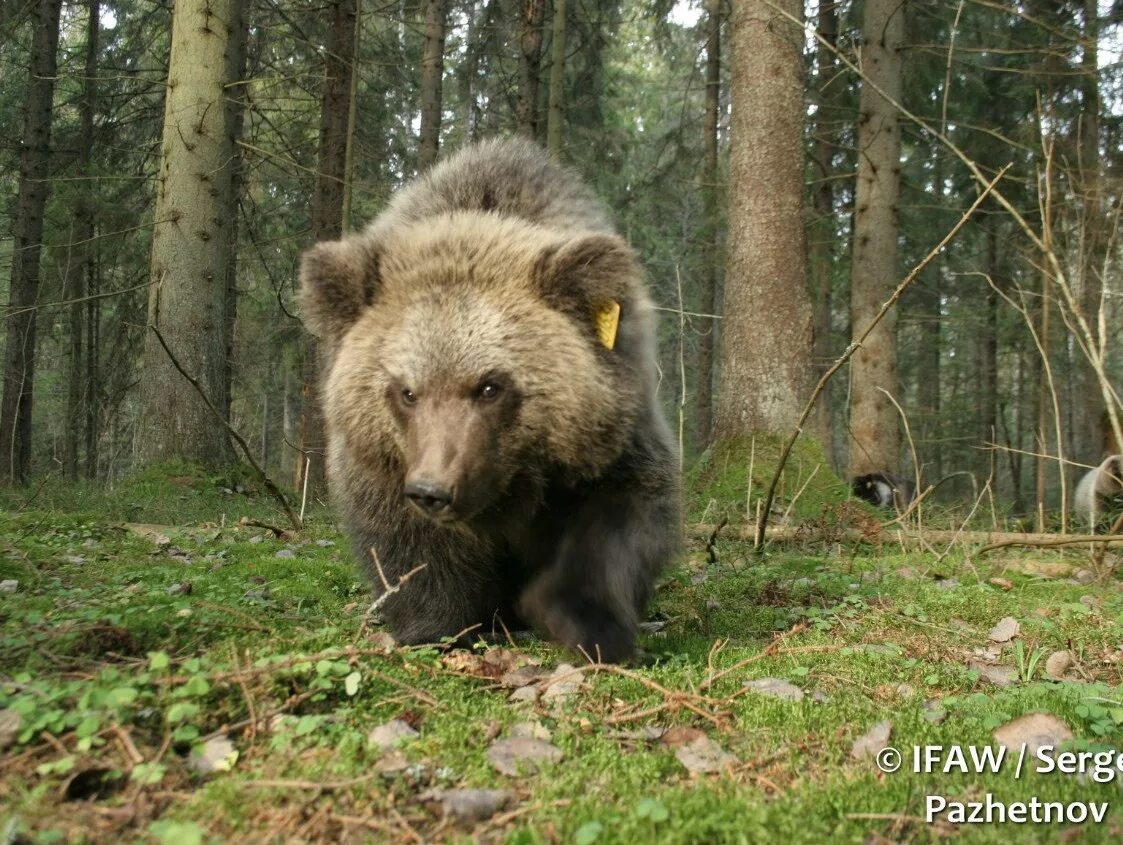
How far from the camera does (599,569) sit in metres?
4.20

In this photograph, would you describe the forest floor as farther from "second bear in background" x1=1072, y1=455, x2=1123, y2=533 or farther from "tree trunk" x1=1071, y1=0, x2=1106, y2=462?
"tree trunk" x1=1071, y1=0, x2=1106, y2=462

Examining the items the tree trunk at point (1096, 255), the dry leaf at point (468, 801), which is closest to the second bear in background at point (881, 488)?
the tree trunk at point (1096, 255)

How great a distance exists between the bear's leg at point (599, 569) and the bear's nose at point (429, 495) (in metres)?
0.87

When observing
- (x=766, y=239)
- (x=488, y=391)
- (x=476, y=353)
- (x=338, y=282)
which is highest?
(x=766, y=239)

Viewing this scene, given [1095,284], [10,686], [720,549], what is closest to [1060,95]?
[1095,284]

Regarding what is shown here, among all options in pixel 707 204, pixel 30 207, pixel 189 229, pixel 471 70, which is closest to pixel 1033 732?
pixel 189 229

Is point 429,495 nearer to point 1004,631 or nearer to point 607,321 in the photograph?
point 607,321

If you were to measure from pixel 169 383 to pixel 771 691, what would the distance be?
29.2ft

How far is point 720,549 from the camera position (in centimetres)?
766

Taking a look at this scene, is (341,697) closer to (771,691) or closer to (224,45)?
(771,691)

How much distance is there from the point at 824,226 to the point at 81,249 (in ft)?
48.2

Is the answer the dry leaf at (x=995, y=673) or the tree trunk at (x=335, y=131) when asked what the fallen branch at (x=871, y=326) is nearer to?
the dry leaf at (x=995, y=673)

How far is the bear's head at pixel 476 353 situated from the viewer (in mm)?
3924

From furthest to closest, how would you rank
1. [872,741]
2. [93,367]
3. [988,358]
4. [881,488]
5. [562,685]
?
1. [988,358]
2. [93,367]
3. [881,488]
4. [562,685]
5. [872,741]
